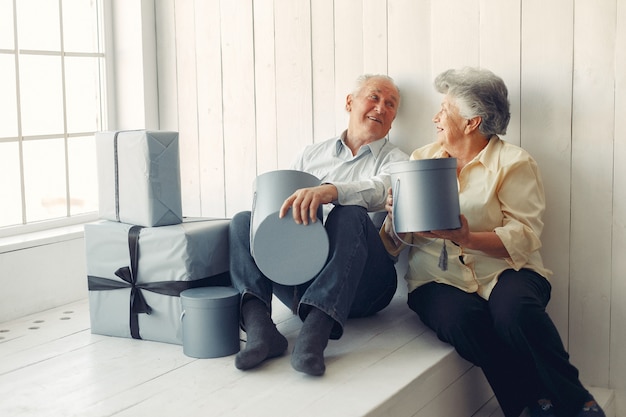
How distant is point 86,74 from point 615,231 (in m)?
2.42

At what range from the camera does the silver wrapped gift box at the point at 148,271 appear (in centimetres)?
253

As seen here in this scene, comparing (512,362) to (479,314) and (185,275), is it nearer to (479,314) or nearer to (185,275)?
(479,314)

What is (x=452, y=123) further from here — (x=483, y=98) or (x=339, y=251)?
(x=339, y=251)

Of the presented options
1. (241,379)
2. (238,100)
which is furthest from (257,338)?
(238,100)

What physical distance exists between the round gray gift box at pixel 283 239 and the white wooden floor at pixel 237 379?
0.90ft

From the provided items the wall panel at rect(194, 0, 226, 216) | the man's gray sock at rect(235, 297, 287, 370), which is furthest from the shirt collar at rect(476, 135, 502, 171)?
the wall panel at rect(194, 0, 226, 216)

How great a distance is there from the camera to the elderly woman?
2.24 metres

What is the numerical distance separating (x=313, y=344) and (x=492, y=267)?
674 mm

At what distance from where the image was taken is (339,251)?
7.62 feet

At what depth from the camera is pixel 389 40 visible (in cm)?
296

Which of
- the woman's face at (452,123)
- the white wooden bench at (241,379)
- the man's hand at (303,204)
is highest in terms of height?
the woman's face at (452,123)

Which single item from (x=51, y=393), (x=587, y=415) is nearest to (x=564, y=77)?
(x=587, y=415)

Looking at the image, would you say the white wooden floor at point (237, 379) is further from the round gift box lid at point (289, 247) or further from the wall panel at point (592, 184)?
the wall panel at point (592, 184)

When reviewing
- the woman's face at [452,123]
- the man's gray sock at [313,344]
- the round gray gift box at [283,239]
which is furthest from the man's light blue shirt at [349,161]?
the man's gray sock at [313,344]
